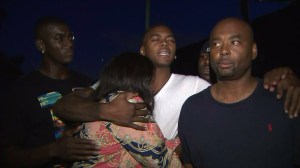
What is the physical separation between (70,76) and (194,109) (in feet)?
5.07

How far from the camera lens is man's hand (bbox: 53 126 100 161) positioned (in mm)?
2021

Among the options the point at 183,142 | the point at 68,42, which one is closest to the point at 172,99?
the point at 183,142

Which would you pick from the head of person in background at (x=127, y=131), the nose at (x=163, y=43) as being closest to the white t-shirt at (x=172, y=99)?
the nose at (x=163, y=43)

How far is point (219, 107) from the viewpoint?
2.50 meters

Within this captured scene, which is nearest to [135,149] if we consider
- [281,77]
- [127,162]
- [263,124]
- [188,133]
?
[127,162]

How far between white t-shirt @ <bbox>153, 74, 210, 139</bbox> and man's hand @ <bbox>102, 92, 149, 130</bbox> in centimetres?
90

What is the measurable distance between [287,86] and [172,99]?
4.02ft

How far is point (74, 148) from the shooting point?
85.7 inches

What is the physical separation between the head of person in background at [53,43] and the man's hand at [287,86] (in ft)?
7.09

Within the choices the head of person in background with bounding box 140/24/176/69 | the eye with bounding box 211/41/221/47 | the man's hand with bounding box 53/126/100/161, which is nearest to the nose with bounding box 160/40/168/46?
the head of person in background with bounding box 140/24/176/69

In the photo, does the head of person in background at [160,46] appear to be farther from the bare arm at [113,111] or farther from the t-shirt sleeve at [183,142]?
the bare arm at [113,111]

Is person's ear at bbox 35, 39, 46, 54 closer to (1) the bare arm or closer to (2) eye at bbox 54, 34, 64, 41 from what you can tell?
(2) eye at bbox 54, 34, 64, 41

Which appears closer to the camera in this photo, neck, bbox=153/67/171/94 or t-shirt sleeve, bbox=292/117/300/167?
t-shirt sleeve, bbox=292/117/300/167

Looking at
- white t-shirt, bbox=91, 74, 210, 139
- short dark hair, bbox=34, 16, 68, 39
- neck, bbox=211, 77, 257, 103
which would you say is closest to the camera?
neck, bbox=211, 77, 257, 103
